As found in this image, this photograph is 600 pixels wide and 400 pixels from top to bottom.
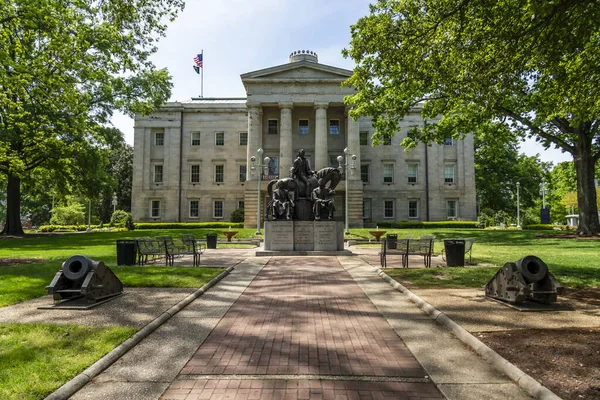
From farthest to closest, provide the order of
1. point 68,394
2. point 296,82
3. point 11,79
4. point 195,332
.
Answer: point 296,82 → point 11,79 → point 195,332 → point 68,394

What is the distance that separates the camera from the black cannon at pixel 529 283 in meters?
7.70

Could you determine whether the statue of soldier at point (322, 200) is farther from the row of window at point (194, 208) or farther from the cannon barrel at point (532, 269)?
the row of window at point (194, 208)

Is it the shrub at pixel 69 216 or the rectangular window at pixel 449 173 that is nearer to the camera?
the shrub at pixel 69 216

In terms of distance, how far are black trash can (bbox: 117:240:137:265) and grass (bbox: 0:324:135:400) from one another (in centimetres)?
787

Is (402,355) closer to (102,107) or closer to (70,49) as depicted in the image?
(70,49)

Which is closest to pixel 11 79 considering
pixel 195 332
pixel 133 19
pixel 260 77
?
pixel 133 19

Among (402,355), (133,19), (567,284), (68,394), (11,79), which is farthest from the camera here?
(133,19)

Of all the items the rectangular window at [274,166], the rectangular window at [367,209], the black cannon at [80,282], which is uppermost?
the rectangular window at [274,166]

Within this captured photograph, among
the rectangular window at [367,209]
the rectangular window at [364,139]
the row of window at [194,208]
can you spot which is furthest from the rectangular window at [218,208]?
the rectangular window at [364,139]

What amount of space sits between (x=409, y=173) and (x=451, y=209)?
7211 mm

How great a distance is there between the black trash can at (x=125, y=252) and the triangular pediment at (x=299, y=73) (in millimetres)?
35126

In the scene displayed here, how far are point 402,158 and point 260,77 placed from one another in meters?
21.2

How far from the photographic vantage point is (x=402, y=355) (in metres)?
5.34

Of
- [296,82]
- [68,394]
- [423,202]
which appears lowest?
[68,394]
